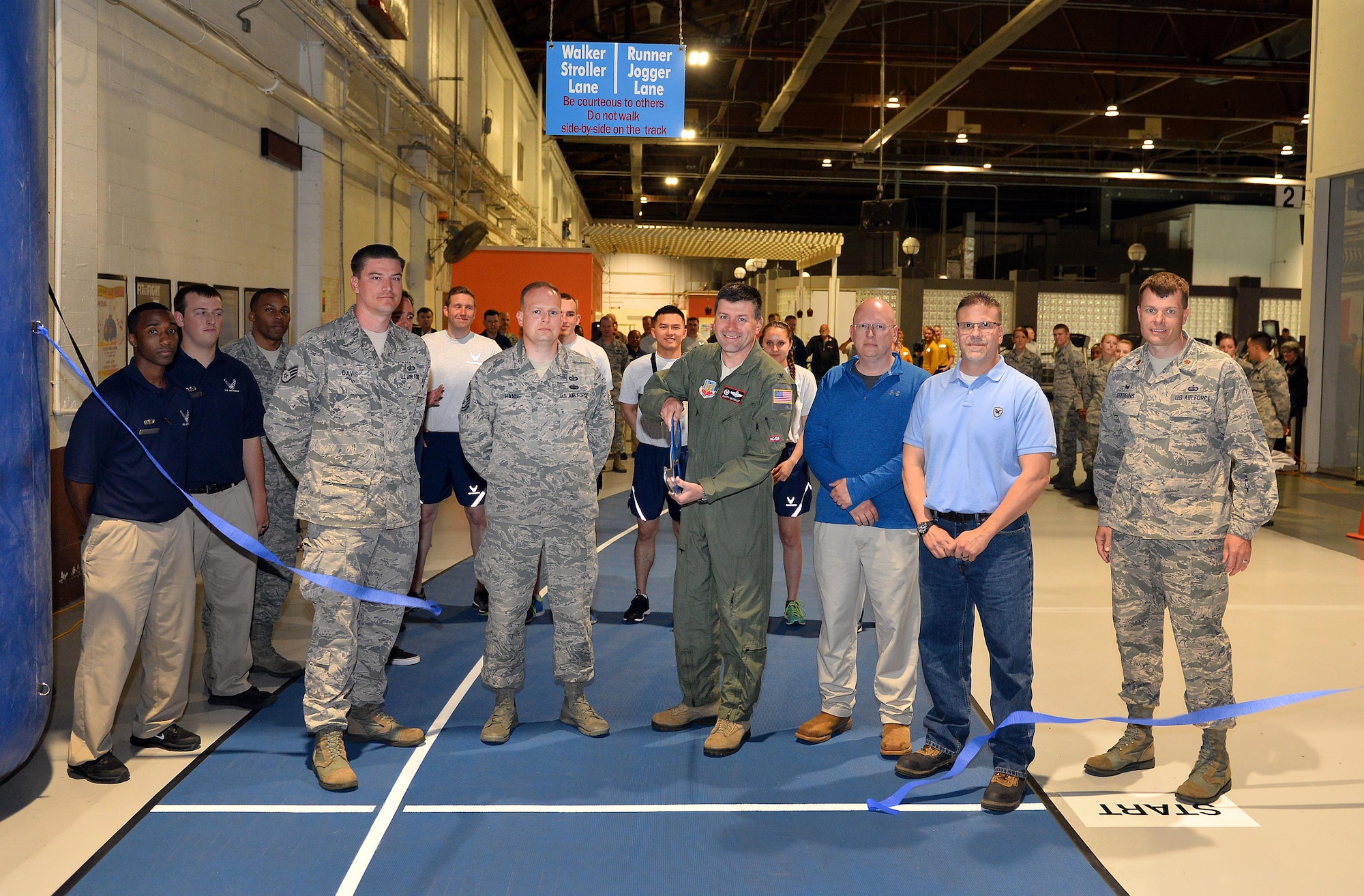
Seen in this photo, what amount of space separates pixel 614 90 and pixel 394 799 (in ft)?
26.5

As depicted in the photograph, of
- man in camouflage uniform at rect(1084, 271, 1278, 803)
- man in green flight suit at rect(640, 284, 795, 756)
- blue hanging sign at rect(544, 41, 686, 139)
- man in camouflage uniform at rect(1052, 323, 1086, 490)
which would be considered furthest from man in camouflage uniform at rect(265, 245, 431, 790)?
man in camouflage uniform at rect(1052, 323, 1086, 490)

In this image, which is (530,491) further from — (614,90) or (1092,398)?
(1092,398)

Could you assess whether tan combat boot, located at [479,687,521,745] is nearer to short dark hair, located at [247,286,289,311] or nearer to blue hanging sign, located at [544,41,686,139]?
short dark hair, located at [247,286,289,311]

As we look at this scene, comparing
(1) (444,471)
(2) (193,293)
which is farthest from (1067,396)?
(2) (193,293)

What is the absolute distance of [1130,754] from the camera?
150 inches

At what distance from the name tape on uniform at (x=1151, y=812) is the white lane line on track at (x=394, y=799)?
233 cm

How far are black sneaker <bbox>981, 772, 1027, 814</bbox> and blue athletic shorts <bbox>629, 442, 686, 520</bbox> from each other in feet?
8.76

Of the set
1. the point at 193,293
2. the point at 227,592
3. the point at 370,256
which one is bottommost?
the point at 227,592

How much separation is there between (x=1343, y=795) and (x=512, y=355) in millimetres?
3506

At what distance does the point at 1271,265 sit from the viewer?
25.5 m

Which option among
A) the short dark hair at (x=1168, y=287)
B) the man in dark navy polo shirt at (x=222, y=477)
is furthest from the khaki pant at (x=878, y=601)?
the man in dark navy polo shirt at (x=222, y=477)

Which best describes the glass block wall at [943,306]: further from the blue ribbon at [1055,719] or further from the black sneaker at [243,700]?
the black sneaker at [243,700]

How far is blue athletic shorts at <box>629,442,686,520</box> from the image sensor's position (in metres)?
5.85

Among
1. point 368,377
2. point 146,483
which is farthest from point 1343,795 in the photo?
point 146,483
